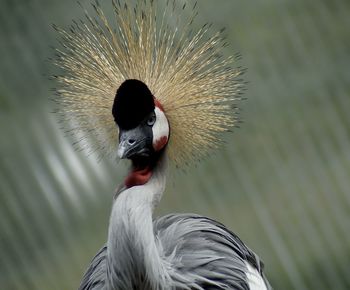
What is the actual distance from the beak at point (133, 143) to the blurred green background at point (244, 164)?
1.14 m

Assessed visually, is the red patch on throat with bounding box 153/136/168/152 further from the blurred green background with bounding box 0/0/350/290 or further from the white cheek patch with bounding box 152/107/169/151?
the blurred green background with bounding box 0/0/350/290

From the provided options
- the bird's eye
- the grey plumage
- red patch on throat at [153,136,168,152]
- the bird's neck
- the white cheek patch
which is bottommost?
the grey plumage

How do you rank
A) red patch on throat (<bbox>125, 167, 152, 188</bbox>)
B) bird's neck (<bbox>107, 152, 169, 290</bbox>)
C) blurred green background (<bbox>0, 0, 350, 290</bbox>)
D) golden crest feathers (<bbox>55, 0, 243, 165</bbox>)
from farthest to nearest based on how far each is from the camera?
blurred green background (<bbox>0, 0, 350, 290</bbox>), golden crest feathers (<bbox>55, 0, 243, 165</bbox>), red patch on throat (<bbox>125, 167, 152, 188</bbox>), bird's neck (<bbox>107, 152, 169, 290</bbox>)

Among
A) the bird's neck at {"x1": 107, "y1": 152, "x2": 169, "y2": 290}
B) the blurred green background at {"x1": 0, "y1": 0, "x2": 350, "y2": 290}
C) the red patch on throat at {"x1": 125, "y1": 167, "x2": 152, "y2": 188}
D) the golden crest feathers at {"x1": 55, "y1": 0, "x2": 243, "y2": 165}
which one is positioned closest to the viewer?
the bird's neck at {"x1": 107, "y1": 152, "x2": 169, "y2": 290}

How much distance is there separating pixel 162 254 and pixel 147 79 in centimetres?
38

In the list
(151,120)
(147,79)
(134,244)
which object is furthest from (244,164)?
(134,244)

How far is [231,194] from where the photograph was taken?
3.08 m

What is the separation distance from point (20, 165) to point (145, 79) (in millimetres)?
1165

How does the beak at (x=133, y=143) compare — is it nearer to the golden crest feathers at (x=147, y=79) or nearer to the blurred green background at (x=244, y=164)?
the golden crest feathers at (x=147, y=79)

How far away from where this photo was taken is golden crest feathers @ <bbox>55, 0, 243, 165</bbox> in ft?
6.45

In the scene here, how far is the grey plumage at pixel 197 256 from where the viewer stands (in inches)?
73.9

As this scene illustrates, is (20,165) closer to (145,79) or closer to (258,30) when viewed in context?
(258,30)

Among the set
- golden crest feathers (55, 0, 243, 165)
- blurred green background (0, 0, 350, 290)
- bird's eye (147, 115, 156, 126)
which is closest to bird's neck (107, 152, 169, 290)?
bird's eye (147, 115, 156, 126)

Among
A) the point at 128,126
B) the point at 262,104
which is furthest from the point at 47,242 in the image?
the point at 128,126
